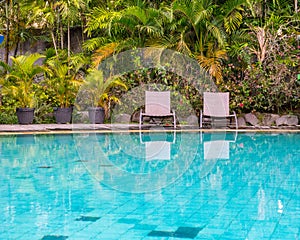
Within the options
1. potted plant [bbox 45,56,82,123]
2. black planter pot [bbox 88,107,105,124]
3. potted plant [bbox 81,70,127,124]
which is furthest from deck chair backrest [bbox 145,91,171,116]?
potted plant [bbox 45,56,82,123]

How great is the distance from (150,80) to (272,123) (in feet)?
10.5

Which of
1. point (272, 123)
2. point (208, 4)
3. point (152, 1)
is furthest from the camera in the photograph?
point (152, 1)

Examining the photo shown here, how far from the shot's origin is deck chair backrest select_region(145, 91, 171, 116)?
41.4 ft

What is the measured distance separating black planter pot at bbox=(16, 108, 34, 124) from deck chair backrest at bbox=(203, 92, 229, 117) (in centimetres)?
406

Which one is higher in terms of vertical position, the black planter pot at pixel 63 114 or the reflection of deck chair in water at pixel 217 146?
the black planter pot at pixel 63 114

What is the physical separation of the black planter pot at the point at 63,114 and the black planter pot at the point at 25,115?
25.6 inches

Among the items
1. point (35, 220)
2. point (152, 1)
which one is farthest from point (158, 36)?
point (35, 220)

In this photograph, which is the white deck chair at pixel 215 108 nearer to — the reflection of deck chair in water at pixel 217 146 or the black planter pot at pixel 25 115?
the reflection of deck chair in water at pixel 217 146

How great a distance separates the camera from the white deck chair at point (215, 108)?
1245 cm

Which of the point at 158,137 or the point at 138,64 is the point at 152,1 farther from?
the point at 158,137

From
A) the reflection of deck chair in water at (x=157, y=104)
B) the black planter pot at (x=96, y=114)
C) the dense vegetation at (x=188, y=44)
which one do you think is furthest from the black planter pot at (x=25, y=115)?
the reflection of deck chair in water at (x=157, y=104)

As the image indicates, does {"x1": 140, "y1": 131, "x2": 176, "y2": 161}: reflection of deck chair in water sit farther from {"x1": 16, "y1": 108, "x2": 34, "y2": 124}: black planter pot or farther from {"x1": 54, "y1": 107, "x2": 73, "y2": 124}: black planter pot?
{"x1": 16, "y1": 108, "x2": 34, "y2": 124}: black planter pot

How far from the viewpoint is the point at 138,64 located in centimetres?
1352

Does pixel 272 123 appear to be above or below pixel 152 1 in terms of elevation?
below
